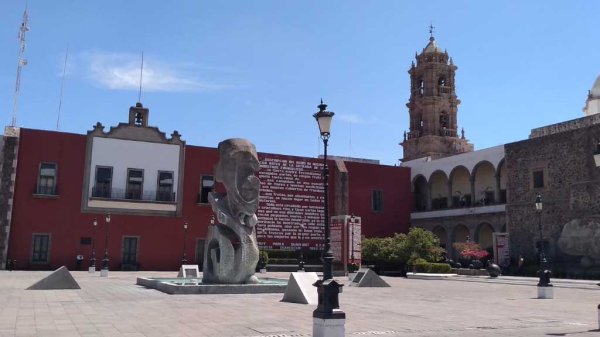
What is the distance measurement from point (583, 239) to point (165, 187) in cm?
2251

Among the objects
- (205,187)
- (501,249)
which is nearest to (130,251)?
(205,187)

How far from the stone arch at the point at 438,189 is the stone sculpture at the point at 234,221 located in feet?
89.4

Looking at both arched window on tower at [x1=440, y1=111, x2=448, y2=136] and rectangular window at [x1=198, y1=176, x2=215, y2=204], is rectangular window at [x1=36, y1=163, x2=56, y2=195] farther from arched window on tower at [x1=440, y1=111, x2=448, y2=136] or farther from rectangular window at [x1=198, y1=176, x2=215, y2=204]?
arched window on tower at [x1=440, y1=111, x2=448, y2=136]

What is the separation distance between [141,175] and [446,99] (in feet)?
96.0

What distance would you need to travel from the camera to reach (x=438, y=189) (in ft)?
138

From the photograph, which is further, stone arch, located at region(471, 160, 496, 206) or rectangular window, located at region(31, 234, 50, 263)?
stone arch, located at region(471, 160, 496, 206)

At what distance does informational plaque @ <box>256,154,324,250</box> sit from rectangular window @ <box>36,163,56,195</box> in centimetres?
1148

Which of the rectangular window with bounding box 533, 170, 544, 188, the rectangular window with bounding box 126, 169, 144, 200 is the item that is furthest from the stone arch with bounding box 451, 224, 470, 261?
the rectangular window with bounding box 126, 169, 144, 200

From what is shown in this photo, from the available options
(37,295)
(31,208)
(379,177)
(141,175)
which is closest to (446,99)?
(379,177)

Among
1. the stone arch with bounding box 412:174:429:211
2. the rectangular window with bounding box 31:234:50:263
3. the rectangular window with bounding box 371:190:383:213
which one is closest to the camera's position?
the rectangular window with bounding box 31:234:50:263

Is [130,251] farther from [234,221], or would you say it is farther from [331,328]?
[331,328]

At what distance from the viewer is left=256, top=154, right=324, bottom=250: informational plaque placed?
Answer: 108 feet

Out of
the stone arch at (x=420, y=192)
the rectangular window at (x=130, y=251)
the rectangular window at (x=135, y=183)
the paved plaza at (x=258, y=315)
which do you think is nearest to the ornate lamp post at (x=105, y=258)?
the rectangular window at (x=130, y=251)

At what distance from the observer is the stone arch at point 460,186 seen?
1548 inches
